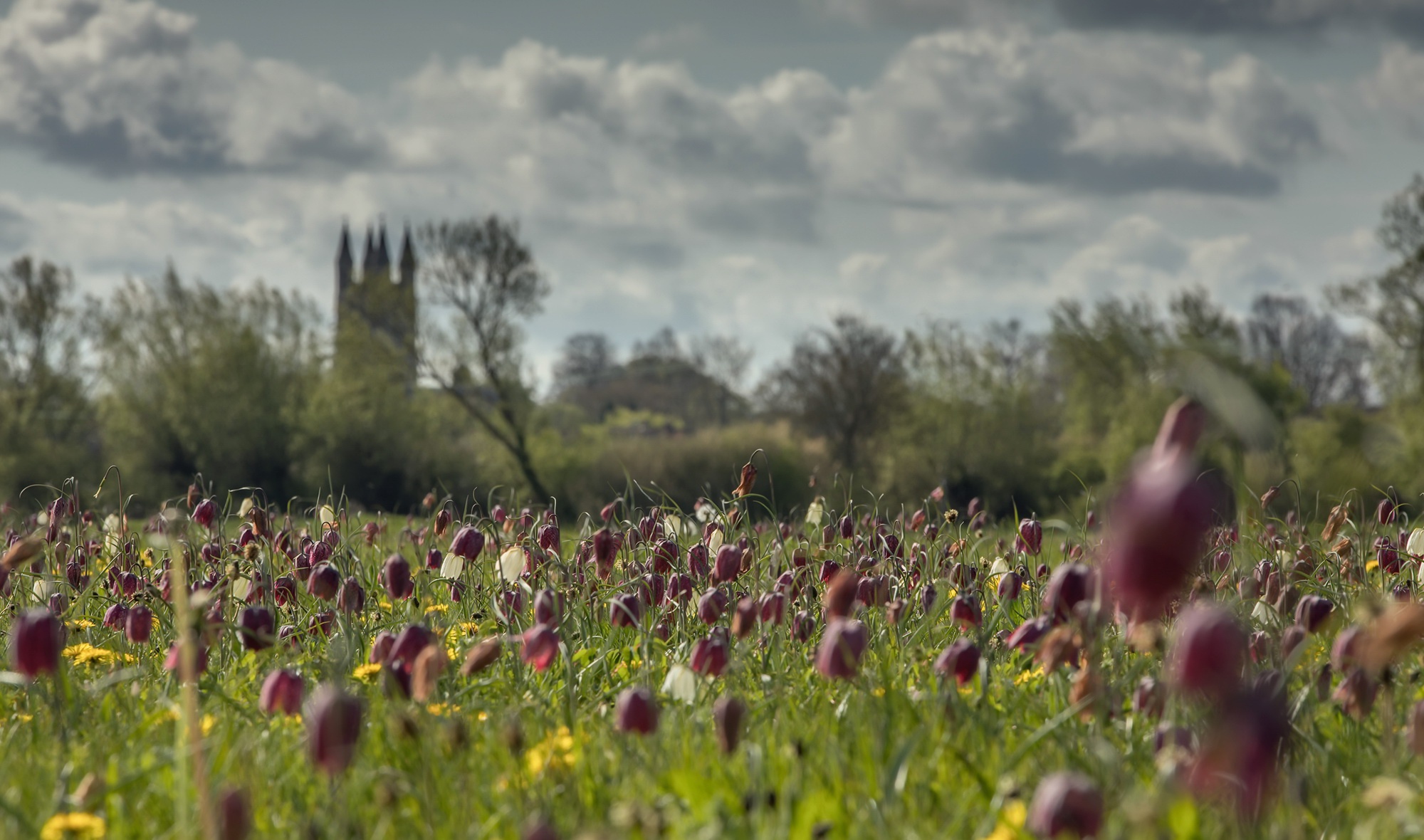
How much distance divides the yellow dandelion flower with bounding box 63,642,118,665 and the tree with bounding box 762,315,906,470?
29.2 meters

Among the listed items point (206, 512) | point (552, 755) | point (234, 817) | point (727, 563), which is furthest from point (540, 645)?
point (206, 512)

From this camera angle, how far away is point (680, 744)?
2885 mm

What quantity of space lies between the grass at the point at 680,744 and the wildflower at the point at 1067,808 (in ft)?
0.18

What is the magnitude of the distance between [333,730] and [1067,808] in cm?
118

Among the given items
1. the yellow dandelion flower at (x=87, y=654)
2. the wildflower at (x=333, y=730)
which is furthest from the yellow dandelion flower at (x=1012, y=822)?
the yellow dandelion flower at (x=87, y=654)

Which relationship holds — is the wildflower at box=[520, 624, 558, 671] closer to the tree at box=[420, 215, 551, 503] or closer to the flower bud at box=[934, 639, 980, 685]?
the flower bud at box=[934, 639, 980, 685]

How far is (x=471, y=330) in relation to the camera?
33.2 metres

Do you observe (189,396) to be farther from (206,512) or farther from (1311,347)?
(1311,347)

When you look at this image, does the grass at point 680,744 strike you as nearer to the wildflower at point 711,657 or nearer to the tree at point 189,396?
the wildflower at point 711,657

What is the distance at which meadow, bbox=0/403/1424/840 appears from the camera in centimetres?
189

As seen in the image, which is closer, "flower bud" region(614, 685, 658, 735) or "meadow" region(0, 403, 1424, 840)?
"meadow" region(0, 403, 1424, 840)

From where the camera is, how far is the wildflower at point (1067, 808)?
1769mm

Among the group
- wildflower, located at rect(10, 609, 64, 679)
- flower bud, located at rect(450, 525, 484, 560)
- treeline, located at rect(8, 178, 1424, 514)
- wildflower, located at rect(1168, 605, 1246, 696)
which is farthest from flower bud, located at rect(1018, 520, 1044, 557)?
treeline, located at rect(8, 178, 1424, 514)

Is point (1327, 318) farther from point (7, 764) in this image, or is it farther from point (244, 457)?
point (7, 764)
